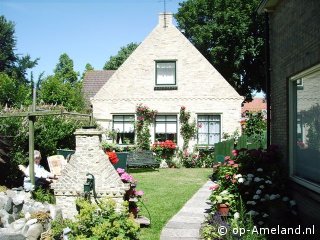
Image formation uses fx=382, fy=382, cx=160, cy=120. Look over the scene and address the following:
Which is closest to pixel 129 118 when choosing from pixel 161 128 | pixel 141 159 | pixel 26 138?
pixel 161 128

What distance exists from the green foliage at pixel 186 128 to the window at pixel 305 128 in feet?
38.6

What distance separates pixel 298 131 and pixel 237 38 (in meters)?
20.5

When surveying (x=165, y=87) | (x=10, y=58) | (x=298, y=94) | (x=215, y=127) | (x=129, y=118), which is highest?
(x=10, y=58)

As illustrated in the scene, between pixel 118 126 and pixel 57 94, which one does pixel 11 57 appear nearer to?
pixel 57 94

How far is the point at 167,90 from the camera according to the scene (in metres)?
19.6

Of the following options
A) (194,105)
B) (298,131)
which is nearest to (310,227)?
(298,131)

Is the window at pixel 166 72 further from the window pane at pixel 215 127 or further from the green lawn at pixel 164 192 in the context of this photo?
the green lawn at pixel 164 192

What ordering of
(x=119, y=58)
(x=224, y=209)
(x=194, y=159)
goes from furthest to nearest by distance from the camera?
(x=119, y=58) < (x=194, y=159) < (x=224, y=209)

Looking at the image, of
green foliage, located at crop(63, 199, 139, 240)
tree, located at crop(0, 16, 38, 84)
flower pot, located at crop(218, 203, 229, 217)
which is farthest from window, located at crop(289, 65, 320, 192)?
tree, located at crop(0, 16, 38, 84)

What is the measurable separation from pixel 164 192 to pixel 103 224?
20.1 ft

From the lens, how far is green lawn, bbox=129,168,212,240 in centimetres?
772

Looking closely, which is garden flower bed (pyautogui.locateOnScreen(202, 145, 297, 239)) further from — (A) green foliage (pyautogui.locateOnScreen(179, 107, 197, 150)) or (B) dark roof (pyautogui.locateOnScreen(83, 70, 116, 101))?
(B) dark roof (pyautogui.locateOnScreen(83, 70, 116, 101))

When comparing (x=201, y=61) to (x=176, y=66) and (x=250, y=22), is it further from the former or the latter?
(x=250, y=22)

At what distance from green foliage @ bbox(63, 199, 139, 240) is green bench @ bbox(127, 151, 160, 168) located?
39.5 ft
